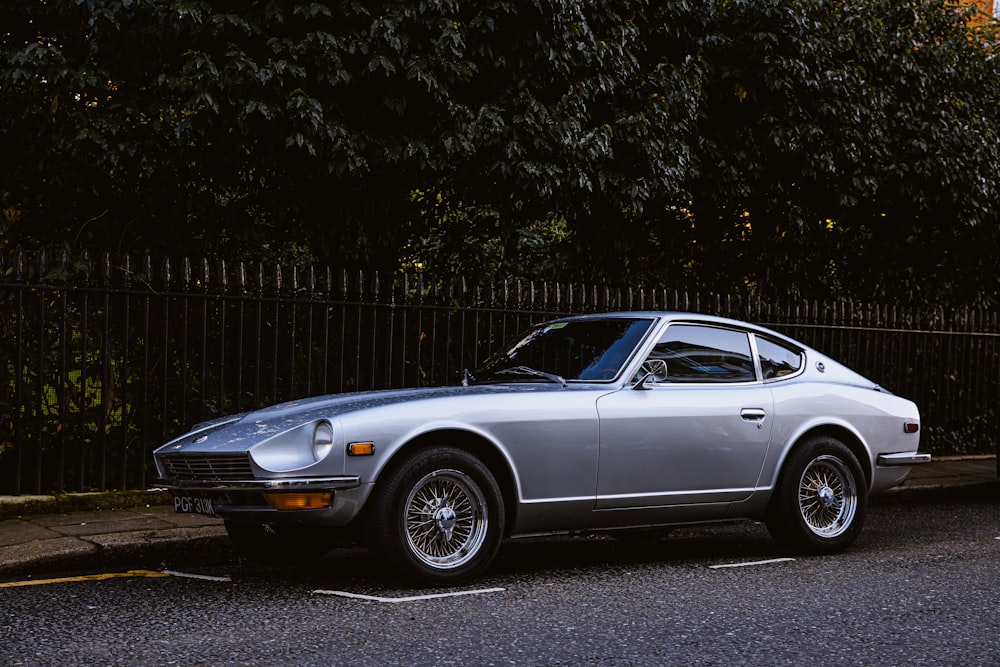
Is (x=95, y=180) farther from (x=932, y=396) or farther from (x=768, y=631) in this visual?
(x=932, y=396)

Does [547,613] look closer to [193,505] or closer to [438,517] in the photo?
[438,517]

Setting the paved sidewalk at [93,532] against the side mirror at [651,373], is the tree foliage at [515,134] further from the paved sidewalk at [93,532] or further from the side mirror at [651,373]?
the side mirror at [651,373]

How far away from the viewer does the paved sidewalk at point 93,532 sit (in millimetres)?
6555

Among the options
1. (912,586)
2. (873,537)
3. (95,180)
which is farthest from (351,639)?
(95,180)

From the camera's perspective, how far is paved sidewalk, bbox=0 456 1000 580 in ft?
21.5

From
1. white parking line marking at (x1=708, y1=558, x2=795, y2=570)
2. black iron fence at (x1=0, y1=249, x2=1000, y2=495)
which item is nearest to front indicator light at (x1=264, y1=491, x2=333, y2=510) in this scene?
white parking line marking at (x1=708, y1=558, x2=795, y2=570)

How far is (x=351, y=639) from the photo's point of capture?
484cm

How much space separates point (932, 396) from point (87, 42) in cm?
1032

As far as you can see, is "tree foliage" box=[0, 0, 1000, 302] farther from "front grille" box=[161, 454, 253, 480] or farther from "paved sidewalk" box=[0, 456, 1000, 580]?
"front grille" box=[161, 454, 253, 480]

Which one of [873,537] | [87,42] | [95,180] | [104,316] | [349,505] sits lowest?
[873,537]

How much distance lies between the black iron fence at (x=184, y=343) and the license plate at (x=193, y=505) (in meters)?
2.84

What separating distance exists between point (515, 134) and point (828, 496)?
4.43 meters

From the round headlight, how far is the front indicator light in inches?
7.0

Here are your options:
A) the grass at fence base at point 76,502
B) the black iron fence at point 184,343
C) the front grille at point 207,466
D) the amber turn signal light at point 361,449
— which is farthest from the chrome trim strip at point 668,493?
the black iron fence at point 184,343
